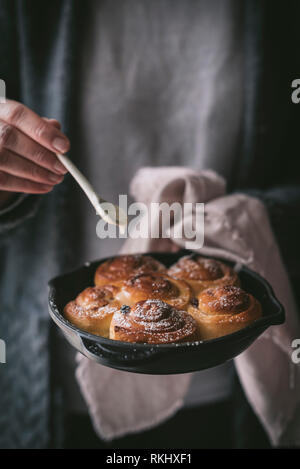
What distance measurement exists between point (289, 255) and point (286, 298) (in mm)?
211

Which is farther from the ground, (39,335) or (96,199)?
(96,199)

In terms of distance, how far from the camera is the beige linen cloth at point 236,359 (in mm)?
723

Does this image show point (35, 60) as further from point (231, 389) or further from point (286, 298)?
point (231, 389)

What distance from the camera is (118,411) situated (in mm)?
865

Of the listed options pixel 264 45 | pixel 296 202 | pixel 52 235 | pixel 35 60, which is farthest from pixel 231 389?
pixel 35 60

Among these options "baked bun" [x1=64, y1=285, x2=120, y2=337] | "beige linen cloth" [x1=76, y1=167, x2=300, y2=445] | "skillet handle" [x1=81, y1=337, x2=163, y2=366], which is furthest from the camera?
"beige linen cloth" [x1=76, y1=167, x2=300, y2=445]

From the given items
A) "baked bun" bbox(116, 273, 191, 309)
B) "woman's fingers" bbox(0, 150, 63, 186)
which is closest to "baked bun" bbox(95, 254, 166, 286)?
"baked bun" bbox(116, 273, 191, 309)

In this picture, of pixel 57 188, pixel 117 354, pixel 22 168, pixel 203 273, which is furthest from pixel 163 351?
pixel 57 188

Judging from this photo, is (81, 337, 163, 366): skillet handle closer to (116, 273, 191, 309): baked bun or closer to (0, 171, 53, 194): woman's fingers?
(116, 273, 191, 309): baked bun

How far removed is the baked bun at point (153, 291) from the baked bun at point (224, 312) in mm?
29

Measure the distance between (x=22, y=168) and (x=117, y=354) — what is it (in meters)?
0.35

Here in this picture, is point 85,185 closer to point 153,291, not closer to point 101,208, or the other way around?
point 101,208

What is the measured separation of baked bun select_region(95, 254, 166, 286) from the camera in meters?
0.61

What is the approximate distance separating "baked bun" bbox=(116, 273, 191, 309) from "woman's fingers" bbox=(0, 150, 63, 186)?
0.23 metres
